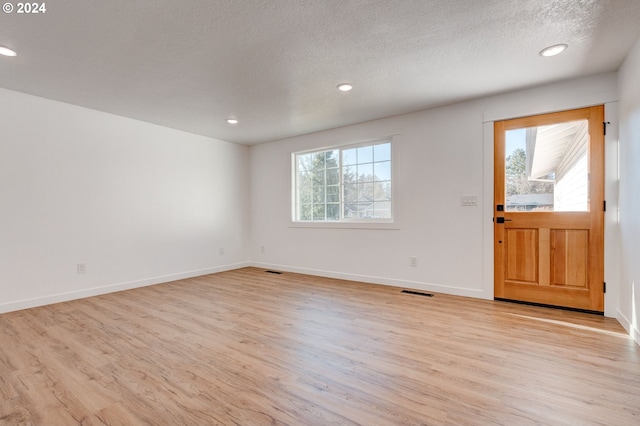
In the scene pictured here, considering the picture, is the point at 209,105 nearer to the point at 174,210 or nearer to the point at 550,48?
the point at 174,210

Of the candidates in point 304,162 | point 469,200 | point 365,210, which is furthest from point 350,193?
point 469,200

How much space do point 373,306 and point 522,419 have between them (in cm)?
186

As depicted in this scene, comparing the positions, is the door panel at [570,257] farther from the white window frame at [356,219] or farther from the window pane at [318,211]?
the window pane at [318,211]

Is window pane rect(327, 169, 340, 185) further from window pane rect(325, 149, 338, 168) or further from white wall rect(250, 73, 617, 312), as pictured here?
white wall rect(250, 73, 617, 312)

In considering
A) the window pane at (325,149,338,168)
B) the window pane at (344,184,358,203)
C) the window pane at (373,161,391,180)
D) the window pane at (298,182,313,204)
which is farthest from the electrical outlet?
the window pane at (298,182,313,204)

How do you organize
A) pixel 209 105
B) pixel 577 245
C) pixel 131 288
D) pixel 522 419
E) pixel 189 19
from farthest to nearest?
pixel 131 288
pixel 209 105
pixel 577 245
pixel 189 19
pixel 522 419

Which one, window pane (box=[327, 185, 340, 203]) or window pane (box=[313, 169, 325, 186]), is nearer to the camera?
window pane (box=[327, 185, 340, 203])

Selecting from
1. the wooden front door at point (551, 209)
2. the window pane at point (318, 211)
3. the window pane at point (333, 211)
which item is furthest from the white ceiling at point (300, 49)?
the window pane at point (318, 211)

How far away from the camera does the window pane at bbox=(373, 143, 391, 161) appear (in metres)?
4.33

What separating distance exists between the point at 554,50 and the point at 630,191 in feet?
4.33

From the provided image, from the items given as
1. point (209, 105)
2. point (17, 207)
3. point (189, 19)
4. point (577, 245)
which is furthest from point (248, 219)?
point (577, 245)

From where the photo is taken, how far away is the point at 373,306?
328 centimetres

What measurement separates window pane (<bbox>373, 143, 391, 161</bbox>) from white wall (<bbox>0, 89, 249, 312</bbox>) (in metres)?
2.76

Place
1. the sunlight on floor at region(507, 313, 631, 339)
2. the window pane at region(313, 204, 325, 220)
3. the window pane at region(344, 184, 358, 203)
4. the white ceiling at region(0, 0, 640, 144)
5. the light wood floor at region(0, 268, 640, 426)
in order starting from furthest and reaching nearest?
the window pane at region(313, 204, 325, 220), the window pane at region(344, 184, 358, 203), the sunlight on floor at region(507, 313, 631, 339), the white ceiling at region(0, 0, 640, 144), the light wood floor at region(0, 268, 640, 426)
